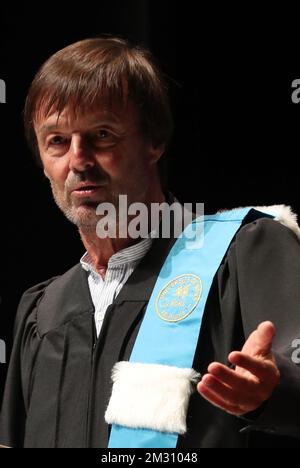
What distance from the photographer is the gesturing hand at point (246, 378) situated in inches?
53.5

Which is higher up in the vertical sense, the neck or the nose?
the nose

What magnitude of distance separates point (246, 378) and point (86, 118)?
0.76 metres

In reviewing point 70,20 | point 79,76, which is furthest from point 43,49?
point 79,76

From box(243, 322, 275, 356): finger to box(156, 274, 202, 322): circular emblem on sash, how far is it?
1.32 ft

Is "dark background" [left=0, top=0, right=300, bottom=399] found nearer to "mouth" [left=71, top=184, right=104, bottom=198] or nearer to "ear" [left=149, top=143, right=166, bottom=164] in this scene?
"ear" [left=149, top=143, right=166, bottom=164]

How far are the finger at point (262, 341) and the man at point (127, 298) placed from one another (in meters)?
0.13

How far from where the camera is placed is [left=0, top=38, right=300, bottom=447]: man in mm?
1709

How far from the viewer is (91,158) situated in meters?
1.92

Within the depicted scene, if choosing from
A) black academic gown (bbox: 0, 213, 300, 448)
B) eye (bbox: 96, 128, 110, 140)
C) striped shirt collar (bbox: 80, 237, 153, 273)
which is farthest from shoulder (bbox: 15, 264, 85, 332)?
eye (bbox: 96, 128, 110, 140)

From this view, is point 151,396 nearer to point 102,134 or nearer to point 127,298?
point 127,298

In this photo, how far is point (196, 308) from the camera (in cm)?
181

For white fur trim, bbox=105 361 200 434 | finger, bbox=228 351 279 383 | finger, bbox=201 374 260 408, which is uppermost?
finger, bbox=228 351 279 383

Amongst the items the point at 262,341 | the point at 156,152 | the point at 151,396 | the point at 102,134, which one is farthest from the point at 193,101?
the point at 262,341

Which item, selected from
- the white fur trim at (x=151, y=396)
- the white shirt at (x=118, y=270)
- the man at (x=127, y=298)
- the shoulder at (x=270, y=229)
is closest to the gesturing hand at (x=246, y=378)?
the man at (x=127, y=298)
